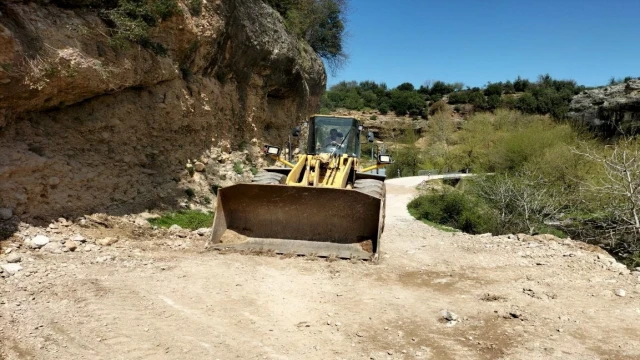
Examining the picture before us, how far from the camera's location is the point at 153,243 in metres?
7.75

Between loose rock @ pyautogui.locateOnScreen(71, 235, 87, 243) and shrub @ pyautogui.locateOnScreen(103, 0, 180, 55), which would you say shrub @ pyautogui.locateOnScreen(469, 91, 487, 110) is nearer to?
shrub @ pyautogui.locateOnScreen(103, 0, 180, 55)

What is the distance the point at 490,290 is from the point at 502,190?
9.32 m

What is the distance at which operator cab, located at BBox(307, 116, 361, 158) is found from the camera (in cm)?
1023

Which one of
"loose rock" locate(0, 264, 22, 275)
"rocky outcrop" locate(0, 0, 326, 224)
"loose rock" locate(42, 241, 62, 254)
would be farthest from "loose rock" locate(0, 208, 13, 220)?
"loose rock" locate(0, 264, 22, 275)

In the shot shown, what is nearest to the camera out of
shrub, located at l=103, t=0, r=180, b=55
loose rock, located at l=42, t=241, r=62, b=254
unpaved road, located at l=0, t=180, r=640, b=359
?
unpaved road, located at l=0, t=180, r=640, b=359

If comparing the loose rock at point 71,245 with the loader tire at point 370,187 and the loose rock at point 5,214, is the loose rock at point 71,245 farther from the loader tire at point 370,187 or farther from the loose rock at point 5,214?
the loader tire at point 370,187

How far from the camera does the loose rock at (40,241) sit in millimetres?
6438

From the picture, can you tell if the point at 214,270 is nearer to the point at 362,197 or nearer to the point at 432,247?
the point at 362,197

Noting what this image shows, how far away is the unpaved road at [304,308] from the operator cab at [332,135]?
136 inches

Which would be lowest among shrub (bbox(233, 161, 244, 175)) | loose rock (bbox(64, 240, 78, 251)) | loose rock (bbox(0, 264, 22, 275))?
loose rock (bbox(64, 240, 78, 251))

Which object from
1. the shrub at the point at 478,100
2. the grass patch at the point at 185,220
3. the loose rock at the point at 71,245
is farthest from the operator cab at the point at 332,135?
the shrub at the point at 478,100

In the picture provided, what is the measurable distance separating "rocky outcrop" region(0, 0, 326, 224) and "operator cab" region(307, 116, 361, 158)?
3365 mm

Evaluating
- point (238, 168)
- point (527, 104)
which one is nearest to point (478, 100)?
point (527, 104)

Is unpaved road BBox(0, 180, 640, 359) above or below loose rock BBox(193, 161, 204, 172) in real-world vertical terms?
below
